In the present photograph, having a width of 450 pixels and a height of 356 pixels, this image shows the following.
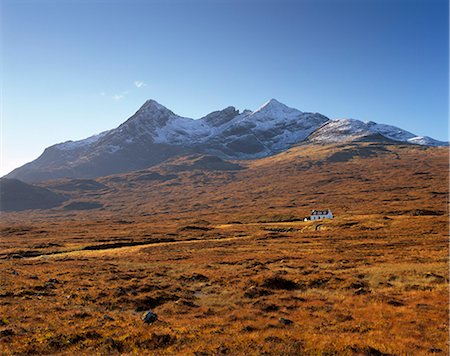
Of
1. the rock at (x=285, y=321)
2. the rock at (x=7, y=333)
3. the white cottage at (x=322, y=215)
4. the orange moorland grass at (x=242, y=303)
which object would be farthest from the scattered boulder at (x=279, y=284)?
the white cottage at (x=322, y=215)

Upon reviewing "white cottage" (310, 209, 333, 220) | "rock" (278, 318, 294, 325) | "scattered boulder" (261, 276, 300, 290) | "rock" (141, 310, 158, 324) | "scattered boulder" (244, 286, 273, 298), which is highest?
"rock" (141, 310, 158, 324)

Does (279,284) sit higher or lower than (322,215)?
higher

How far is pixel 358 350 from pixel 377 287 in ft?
54.3

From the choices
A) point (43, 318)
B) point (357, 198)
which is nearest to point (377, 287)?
point (43, 318)

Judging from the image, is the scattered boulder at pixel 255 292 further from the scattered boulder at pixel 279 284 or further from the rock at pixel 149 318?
the rock at pixel 149 318

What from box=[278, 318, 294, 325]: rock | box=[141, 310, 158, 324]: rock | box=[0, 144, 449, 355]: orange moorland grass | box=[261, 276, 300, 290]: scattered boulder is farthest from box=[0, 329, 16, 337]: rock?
box=[261, 276, 300, 290]: scattered boulder

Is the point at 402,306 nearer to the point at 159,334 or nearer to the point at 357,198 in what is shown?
the point at 159,334

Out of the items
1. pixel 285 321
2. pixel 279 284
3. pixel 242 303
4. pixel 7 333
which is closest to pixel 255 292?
pixel 242 303

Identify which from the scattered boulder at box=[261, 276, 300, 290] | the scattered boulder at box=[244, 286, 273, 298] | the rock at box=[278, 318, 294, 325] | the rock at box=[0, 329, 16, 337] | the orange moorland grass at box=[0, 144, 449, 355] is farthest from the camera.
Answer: the scattered boulder at box=[261, 276, 300, 290]

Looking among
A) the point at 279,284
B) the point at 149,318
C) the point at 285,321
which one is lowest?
the point at 279,284

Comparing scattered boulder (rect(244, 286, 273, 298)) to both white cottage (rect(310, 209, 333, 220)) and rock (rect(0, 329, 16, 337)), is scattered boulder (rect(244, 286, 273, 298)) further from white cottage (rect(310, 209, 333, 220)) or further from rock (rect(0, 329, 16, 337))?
white cottage (rect(310, 209, 333, 220))

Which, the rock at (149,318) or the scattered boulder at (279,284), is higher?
the rock at (149,318)

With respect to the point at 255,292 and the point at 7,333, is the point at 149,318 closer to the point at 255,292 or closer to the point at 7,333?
the point at 7,333

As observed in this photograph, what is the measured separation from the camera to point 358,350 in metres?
16.9
